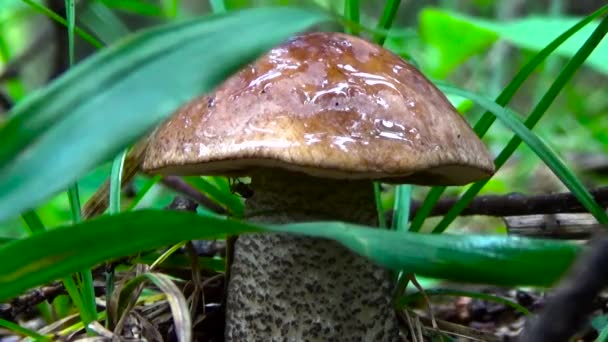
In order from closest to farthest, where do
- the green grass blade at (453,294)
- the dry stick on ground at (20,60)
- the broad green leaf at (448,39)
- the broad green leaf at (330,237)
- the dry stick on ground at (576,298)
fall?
the dry stick on ground at (576,298)
the broad green leaf at (330,237)
the green grass blade at (453,294)
the dry stick on ground at (20,60)
the broad green leaf at (448,39)

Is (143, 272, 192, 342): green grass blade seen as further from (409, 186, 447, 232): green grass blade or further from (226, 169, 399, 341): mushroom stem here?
(409, 186, 447, 232): green grass blade

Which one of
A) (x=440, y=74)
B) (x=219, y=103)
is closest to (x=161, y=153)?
(x=219, y=103)

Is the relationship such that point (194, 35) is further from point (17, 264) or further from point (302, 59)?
point (302, 59)

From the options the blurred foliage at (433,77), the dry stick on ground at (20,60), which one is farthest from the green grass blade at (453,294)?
the dry stick on ground at (20,60)

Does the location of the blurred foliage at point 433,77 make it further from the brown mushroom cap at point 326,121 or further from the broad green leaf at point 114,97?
the brown mushroom cap at point 326,121

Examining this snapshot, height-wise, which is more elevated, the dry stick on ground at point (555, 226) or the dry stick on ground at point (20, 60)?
the dry stick on ground at point (20, 60)

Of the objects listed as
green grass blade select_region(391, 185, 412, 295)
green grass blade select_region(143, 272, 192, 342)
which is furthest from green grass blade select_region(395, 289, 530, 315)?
green grass blade select_region(143, 272, 192, 342)
